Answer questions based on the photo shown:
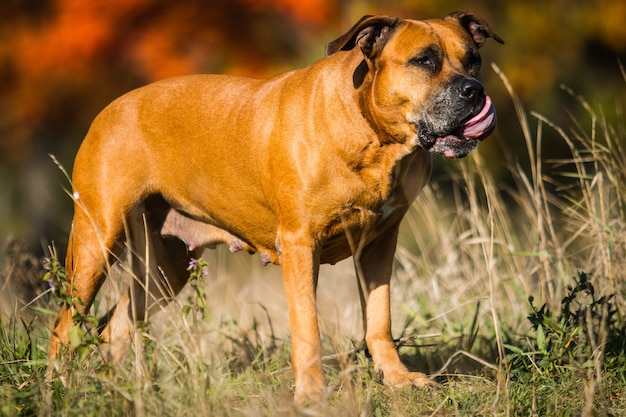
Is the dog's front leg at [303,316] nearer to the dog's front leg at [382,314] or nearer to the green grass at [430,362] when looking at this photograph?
the green grass at [430,362]

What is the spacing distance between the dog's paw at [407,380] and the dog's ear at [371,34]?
1636 millimetres

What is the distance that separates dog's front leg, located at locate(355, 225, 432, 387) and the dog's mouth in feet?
2.26

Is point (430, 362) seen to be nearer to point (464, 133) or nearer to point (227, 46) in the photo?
point (464, 133)

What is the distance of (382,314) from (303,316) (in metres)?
0.56

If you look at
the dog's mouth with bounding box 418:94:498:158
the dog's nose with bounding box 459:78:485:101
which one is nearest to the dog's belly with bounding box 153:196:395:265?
the dog's mouth with bounding box 418:94:498:158

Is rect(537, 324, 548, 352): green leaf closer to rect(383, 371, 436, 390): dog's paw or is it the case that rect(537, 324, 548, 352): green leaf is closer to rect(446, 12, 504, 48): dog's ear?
rect(383, 371, 436, 390): dog's paw

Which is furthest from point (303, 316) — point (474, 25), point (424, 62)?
point (474, 25)

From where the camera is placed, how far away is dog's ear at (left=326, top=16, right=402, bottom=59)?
445 cm

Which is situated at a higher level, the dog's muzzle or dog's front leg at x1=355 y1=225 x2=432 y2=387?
the dog's muzzle

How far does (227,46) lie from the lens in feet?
42.6

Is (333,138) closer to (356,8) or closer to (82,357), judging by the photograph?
(82,357)

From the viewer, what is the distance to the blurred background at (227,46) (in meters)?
12.2

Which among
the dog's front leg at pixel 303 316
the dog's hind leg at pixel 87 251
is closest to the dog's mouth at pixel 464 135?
the dog's front leg at pixel 303 316

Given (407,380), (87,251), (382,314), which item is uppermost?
(87,251)
